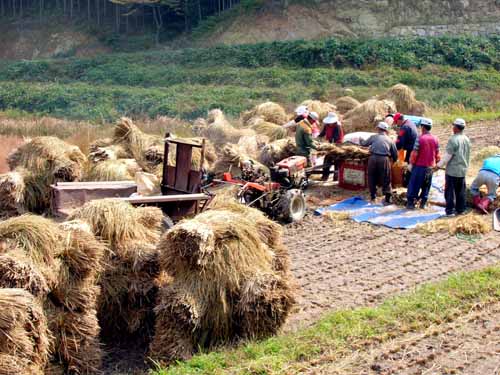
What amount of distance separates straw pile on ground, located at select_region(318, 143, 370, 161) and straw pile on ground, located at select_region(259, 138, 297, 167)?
2.21 feet

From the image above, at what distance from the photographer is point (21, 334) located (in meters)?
6.86

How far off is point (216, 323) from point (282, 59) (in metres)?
34.9

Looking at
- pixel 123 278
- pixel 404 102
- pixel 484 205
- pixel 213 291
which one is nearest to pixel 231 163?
pixel 484 205

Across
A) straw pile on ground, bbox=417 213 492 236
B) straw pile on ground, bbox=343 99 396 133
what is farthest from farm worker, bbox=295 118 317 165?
straw pile on ground, bbox=343 99 396 133

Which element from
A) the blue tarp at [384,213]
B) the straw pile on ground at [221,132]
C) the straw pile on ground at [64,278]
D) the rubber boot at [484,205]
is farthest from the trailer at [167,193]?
the straw pile on ground at [221,132]

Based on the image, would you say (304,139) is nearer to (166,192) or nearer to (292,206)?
(292,206)

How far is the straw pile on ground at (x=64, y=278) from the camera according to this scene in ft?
25.2

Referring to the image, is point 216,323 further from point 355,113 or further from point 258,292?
point 355,113

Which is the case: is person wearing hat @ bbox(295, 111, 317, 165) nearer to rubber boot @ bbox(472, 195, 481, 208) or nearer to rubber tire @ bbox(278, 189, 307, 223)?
rubber tire @ bbox(278, 189, 307, 223)

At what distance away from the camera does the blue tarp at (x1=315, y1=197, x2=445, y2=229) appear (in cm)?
1310

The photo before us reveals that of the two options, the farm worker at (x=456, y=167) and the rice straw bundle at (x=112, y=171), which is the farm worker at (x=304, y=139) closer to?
the farm worker at (x=456, y=167)

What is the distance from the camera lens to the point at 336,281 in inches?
404

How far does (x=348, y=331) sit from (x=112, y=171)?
260 inches

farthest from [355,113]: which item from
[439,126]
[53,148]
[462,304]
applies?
[462,304]
